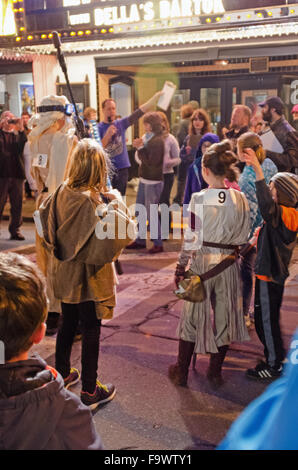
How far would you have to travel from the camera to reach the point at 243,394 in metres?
3.68

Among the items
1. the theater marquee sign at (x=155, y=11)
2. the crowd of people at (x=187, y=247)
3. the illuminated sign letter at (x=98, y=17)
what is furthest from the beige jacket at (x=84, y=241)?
the illuminated sign letter at (x=98, y=17)

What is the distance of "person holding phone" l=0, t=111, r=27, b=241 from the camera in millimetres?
8375

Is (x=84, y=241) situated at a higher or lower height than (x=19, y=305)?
lower

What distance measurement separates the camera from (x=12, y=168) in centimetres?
845

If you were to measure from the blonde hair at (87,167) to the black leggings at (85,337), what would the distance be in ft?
2.61

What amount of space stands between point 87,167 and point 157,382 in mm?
1741

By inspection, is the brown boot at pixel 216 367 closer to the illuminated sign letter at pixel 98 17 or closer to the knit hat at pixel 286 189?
the knit hat at pixel 286 189

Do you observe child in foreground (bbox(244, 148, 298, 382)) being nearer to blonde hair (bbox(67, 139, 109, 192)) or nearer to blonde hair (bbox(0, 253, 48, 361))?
blonde hair (bbox(67, 139, 109, 192))

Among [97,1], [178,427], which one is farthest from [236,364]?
[97,1]

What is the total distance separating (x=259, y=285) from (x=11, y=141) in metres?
5.92

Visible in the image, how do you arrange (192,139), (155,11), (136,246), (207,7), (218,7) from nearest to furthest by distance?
(218,7) → (207,7) → (155,11) → (136,246) → (192,139)

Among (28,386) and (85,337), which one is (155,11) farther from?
(28,386)

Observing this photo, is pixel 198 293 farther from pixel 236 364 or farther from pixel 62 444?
pixel 62 444

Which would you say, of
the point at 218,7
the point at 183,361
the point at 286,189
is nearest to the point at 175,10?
the point at 218,7
